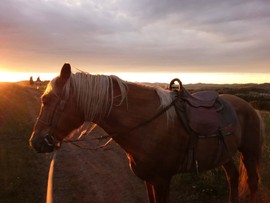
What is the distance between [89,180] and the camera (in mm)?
9094

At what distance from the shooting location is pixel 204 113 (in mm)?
5434

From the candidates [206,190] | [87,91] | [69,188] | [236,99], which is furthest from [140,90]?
[69,188]

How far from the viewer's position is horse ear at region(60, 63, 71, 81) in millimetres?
4477

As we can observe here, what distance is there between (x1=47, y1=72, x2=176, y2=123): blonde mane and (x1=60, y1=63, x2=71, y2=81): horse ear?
66 mm

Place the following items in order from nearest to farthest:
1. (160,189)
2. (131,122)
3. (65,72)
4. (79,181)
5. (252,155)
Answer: (65,72)
(131,122)
(160,189)
(252,155)
(79,181)

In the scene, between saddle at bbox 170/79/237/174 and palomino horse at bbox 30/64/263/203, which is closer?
palomino horse at bbox 30/64/263/203

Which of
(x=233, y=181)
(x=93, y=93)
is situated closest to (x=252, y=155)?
(x=233, y=181)

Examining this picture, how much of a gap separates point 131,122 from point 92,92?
72cm

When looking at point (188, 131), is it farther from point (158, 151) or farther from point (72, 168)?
point (72, 168)

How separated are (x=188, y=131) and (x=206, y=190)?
303 cm

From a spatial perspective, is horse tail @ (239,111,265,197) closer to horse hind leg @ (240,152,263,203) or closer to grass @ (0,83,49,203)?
horse hind leg @ (240,152,263,203)

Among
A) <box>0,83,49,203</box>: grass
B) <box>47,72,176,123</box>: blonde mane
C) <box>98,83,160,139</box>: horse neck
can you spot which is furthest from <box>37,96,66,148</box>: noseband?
<box>0,83,49,203</box>: grass

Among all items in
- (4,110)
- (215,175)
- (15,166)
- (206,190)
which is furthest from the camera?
(4,110)

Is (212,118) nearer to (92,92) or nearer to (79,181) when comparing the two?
(92,92)
